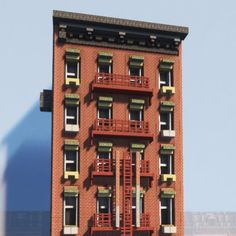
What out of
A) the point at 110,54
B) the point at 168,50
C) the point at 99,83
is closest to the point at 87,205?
the point at 99,83

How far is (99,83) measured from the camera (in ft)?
107

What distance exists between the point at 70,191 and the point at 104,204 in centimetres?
296

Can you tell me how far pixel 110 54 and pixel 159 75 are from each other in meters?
4.55

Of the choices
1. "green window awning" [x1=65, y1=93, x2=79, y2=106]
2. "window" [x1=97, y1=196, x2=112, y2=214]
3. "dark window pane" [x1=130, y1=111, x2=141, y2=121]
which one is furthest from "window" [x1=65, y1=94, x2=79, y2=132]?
"window" [x1=97, y1=196, x2=112, y2=214]

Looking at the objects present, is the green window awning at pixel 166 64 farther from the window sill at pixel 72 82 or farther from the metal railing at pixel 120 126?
the window sill at pixel 72 82

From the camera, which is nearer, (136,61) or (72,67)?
(72,67)

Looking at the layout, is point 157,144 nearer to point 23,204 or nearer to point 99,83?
point 99,83

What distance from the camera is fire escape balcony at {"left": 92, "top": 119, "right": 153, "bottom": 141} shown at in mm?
→ 31875

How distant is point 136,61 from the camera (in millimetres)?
34031

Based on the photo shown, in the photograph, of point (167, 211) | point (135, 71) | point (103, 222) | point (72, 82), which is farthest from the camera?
point (135, 71)

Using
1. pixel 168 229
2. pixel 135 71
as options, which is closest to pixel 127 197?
pixel 168 229

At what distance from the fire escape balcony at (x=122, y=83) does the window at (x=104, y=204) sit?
8520 millimetres

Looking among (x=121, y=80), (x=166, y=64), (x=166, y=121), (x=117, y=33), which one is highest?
(x=117, y=33)

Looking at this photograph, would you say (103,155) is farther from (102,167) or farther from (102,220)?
(102,220)
